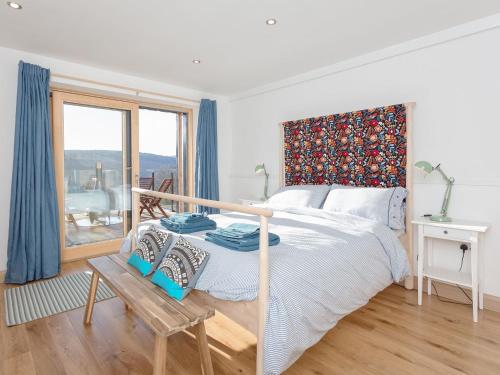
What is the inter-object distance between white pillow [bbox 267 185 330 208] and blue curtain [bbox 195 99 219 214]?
141cm

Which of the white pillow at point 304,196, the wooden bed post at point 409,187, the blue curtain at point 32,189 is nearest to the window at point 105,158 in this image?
the blue curtain at point 32,189

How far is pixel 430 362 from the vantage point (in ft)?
5.60

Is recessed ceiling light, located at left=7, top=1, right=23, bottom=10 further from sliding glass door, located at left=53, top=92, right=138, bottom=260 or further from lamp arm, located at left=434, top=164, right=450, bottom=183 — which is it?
lamp arm, located at left=434, top=164, right=450, bottom=183

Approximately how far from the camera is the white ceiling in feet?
7.31

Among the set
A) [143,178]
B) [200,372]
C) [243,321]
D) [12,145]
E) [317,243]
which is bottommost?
[200,372]

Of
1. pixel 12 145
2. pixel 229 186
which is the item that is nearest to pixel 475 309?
pixel 229 186

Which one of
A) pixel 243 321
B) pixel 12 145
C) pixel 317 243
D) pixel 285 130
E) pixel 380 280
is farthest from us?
pixel 285 130

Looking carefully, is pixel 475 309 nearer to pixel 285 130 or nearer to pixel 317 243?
pixel 317 243

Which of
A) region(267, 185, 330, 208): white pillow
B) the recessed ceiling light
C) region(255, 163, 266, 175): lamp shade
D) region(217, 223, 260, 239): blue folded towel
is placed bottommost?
region(217, 223, 260, 239): blue folded towel

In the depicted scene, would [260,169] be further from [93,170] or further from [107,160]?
[93,170]

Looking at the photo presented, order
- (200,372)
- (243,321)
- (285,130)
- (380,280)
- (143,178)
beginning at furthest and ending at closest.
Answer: (143,178) → (285,130) → (380,280) → (200,372) → (243,321)

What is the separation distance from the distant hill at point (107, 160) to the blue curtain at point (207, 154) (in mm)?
454

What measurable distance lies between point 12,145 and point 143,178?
155cm

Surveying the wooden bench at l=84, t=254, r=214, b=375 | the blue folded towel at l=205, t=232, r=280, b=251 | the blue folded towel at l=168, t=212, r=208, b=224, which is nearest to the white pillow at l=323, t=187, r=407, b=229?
the blue folded towel at l=205, t=232, r=280, b=251
